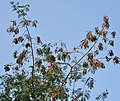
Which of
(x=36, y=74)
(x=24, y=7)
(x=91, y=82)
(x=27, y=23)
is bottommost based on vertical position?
(x=91, y=82)

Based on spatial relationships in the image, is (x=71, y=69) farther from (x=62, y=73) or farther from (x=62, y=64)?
(x=62, y=73)

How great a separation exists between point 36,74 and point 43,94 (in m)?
0.58

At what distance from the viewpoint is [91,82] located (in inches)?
361

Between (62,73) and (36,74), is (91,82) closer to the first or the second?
(62,73)

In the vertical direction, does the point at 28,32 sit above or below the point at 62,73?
above

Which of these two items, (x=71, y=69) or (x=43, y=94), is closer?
(x=71, y=69)

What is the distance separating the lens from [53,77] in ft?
31.8

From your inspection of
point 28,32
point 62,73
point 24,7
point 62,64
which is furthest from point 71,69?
point 24,7

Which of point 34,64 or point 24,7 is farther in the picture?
point 24,7

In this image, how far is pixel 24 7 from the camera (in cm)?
963

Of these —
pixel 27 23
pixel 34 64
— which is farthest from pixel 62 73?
pixel 27 23

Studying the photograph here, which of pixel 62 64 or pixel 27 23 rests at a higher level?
pixel 27 23

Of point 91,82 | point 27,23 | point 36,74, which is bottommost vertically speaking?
point 91,82

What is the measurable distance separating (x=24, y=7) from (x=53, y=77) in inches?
78.5
